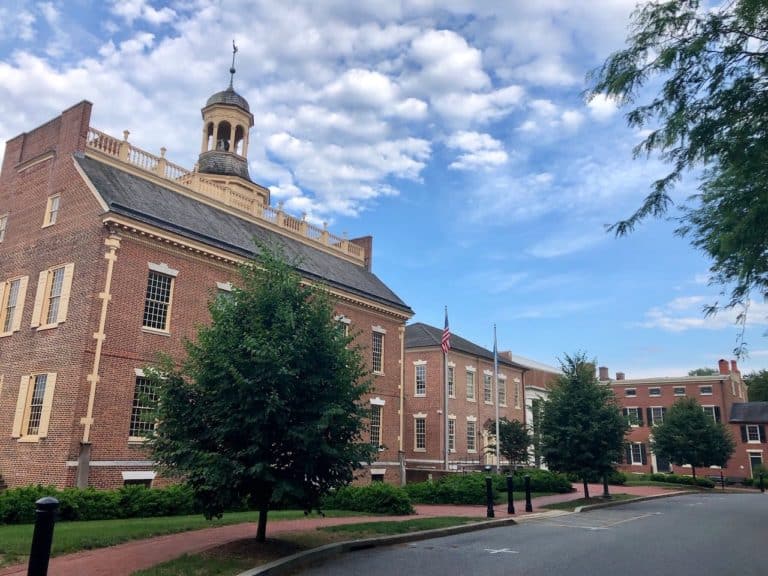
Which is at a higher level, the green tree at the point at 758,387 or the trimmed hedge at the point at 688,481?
the green tree at the point at 758,387

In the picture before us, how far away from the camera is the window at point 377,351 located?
31.3 metres

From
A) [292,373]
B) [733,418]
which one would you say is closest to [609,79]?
[292,373]

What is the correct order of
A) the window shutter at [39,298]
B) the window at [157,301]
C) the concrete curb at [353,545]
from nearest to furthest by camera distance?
the concrete curb at [353,545]
the window shutter at [39,298]
the window at [157,301]

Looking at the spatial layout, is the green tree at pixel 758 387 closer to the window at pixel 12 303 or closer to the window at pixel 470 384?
the window at pixel 470 384

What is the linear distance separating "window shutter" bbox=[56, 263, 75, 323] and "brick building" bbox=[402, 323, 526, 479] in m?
24.9

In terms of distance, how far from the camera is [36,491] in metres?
14.9

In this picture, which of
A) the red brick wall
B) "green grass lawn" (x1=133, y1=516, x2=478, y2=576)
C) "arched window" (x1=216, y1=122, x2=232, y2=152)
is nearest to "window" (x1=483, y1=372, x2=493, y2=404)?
the red brick wall

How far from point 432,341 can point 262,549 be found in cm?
3241

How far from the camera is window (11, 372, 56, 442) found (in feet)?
61.6

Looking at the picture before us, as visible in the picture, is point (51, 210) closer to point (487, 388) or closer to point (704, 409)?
point (487, 388)

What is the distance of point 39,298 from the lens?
829 inches

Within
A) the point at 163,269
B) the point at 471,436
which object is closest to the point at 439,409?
the point at 471,436

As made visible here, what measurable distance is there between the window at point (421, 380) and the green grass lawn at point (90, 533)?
25.9 m

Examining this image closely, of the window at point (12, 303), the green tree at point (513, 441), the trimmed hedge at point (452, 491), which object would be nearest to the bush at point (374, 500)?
the trimmed hedge at point (452, 491)
